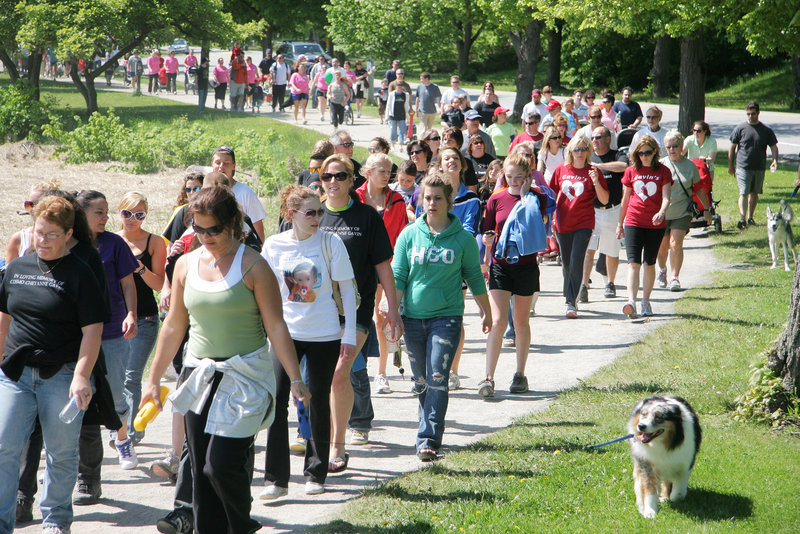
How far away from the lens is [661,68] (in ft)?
119

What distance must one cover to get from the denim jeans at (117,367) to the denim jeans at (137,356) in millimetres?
515

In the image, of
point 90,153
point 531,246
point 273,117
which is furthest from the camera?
point 273,117

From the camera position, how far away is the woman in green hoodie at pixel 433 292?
6.20 metres

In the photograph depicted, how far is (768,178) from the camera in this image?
67.0 ft

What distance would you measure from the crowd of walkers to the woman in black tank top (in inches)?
0.5

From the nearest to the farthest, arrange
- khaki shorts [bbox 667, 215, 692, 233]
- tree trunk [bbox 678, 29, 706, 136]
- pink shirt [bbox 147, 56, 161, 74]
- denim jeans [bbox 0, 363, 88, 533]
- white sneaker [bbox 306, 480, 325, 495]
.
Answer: denim jeans [bbox 0, 363, 88, 533], white sneaker [bbox 306, 480, 325, 495], khaki shorts [bbox 667, 215, 692, 233], tree trunk [bbox 678, 29, 706, 136], pink shirt [bbox 147, 56, 161, 74]

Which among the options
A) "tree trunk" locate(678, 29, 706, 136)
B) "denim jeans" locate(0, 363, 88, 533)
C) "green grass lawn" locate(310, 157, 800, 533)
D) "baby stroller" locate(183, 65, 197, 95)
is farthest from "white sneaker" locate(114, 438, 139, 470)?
"baby stroller" locate(183, 65, 197, 95)

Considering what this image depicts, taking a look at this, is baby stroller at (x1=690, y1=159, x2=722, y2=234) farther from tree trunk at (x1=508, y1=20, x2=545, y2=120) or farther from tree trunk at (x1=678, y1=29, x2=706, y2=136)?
tree trunk at (x1=508, y1=20, x2=545, y2=120)

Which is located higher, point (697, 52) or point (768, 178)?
point (697, 52)

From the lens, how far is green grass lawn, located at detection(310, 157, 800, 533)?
509cm

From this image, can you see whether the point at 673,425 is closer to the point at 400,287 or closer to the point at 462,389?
the point at 400,287

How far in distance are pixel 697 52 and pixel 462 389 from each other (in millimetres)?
15023

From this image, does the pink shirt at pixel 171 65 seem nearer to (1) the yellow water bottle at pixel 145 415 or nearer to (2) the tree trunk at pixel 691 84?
(2) the tree trunk at pixel 691 84

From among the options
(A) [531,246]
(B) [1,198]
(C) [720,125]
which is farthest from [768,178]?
(B) [1,198]
